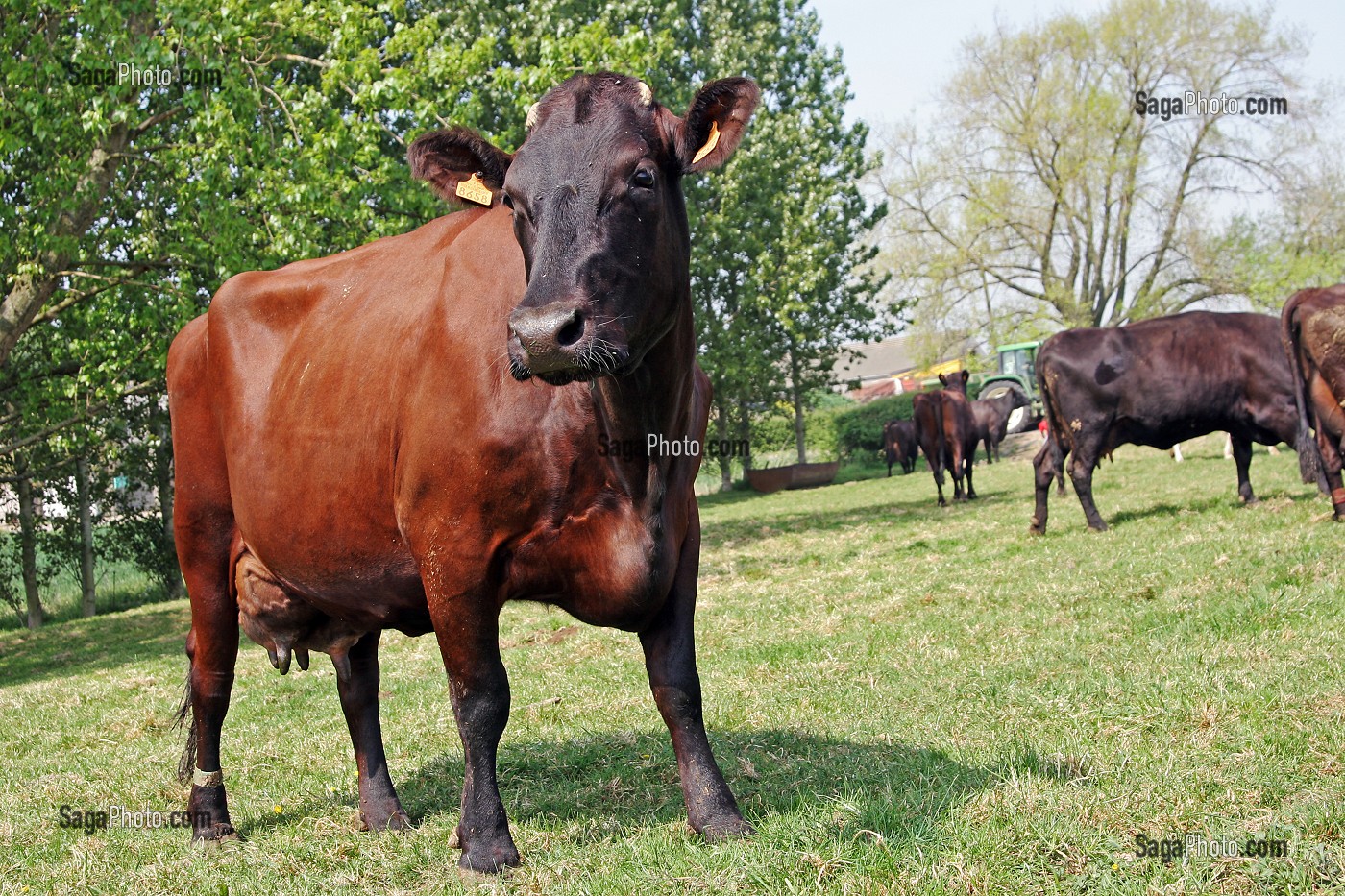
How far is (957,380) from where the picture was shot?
25.5m

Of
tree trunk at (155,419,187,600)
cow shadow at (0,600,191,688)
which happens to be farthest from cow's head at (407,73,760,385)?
tree trunk at (155,419,187,600)

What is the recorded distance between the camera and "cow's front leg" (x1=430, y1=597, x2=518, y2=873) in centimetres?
342

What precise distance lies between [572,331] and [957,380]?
23732 millimetres

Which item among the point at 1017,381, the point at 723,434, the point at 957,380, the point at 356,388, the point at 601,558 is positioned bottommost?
the point at 601,558

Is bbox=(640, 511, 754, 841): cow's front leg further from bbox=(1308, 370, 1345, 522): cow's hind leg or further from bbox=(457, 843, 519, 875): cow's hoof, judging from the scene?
bbox=(1308, 370, 1345, 522): cow's hind leg

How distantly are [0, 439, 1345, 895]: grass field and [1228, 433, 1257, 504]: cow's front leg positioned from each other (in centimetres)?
204

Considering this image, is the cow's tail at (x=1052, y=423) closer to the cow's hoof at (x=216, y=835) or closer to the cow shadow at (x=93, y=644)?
the cow shadow at (x=93, y=644)

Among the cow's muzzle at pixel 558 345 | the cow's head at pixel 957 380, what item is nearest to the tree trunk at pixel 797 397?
the cow's head at pixel 957 380

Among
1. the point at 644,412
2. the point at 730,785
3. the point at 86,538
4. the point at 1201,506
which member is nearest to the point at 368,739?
the point at 730,785

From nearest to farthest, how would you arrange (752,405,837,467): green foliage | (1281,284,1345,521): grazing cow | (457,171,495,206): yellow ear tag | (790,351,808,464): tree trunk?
1. (457,171,495,206): yellow ear tag
2. (1281,284,1345,521): grazing cow
3. (790,351,808,464): tree trunk
4. (752,405,837,467): green foliage

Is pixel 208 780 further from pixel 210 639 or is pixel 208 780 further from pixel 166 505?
pixel 166 505

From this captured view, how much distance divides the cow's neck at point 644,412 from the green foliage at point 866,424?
39.9 meters

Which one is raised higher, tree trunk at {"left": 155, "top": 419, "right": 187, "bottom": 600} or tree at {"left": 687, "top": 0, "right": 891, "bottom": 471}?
tree at {"left": 687, "top": 0, "right": 891, "bottom": 471}

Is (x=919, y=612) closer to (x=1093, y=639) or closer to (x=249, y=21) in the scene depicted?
(x=1093, y=639)
